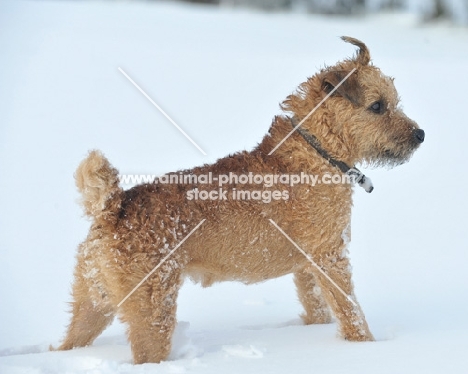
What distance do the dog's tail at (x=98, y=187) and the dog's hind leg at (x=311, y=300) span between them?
1.65 metres

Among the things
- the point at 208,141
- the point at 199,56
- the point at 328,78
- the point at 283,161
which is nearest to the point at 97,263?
the point at 283,161

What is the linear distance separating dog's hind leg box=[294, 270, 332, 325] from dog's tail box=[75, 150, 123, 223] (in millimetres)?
1655

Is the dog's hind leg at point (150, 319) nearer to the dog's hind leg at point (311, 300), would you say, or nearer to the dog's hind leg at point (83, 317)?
the dog's hind leg at point (83, 317)

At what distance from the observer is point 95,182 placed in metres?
4.62

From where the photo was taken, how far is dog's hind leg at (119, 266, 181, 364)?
4641 mm

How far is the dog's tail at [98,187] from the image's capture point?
4.61 m

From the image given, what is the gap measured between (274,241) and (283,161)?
1.91 feet

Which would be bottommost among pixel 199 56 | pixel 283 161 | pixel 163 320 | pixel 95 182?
pixel 163 320

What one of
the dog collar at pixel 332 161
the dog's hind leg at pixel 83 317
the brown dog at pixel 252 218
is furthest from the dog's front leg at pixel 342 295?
the dog's hind leg at pixel 83 317

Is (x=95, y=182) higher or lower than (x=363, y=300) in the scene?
higher

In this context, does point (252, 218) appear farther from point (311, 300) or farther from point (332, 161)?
point (311, 300)

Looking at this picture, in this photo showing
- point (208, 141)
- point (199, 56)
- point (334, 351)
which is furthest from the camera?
point (199, 56)

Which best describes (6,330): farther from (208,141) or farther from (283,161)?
(208,141)

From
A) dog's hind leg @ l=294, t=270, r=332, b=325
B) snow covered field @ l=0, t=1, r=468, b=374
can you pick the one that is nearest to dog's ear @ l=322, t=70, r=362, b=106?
dog's hind leg @ l=294, t=270, r=332, b=325
